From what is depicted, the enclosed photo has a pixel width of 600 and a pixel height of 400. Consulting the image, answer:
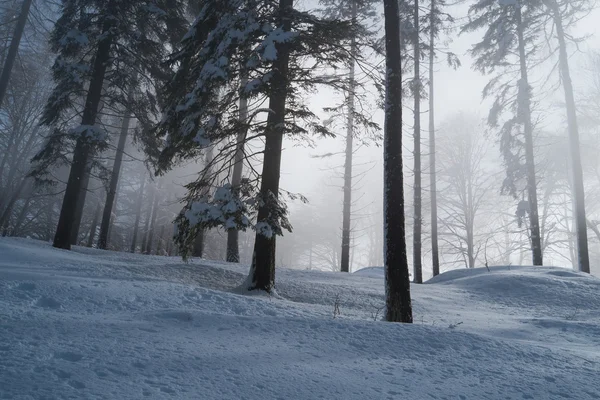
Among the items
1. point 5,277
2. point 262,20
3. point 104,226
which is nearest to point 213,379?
point 5,277

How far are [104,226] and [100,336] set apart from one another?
1277 centimetres

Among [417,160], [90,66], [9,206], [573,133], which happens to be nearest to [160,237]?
[9,206]

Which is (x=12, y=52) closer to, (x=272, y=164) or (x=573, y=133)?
(x=272, y=164)

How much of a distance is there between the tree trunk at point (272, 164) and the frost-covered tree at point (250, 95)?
0.07 feet

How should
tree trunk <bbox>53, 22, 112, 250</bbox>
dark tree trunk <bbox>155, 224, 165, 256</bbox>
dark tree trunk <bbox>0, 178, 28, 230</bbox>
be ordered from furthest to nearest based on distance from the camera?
dark tree trunk <bbox>155, 224, 165, 256</bbox>, dark tree trunk <bbox>0, 178, 28, 230</bbox>, tree trunk <bbox>53, 22, 112, 250</bbox>

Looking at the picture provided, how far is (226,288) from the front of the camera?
7230mm

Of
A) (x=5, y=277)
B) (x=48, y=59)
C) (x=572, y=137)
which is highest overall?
(x=48, y=59)

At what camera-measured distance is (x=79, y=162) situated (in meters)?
10.0

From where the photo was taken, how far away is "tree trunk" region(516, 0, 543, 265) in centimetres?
1478

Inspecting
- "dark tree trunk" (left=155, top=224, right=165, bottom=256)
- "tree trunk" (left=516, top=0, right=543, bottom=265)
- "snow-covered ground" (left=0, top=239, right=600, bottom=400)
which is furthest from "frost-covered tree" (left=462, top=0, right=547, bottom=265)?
"dark tree trunk" (left=155, top=224, right=165, bottom=256)

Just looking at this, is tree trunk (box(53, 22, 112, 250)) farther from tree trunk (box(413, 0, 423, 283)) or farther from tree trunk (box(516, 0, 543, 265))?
tree trunk (box(516, 0, 543, 265))

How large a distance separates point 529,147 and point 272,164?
14011 millimetres

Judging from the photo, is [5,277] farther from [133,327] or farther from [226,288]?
[226,288]

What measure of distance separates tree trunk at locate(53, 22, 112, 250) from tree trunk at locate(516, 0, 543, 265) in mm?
17119
